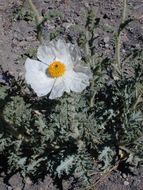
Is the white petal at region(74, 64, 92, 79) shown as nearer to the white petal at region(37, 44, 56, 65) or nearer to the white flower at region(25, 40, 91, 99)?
the white flower at region(25, 40, 91, 99)

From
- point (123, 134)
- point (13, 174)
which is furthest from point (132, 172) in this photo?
point (13, 174)

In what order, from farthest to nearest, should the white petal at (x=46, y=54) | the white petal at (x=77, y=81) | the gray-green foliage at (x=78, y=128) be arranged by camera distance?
the gray-green foliage at (x=78, y=128) → the white petal at (x=46, y=54) → the white petal at (x=77, y=81)

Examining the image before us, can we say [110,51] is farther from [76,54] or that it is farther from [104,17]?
[76,54]

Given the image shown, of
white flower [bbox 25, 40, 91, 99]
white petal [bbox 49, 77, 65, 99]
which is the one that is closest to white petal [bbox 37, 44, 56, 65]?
white flower [bbox 25, 40, 91, 99]

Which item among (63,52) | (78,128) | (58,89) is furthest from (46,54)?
(78,128)

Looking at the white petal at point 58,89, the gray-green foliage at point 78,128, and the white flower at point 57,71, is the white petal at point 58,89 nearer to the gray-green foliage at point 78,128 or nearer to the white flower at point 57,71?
the white flower at point 57,71

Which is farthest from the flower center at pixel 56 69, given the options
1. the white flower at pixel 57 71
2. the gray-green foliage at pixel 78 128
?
the gray-green foliage at pixel 78 128
